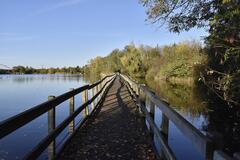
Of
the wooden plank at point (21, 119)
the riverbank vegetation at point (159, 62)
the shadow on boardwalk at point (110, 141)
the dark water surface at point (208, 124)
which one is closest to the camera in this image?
the wooden plank at point (21, 119)

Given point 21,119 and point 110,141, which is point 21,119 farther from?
point 110,141

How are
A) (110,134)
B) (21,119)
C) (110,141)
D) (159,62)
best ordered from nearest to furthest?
(21,119) → (110,141) → (110,134) → (159,62)

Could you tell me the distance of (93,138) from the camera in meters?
6.50

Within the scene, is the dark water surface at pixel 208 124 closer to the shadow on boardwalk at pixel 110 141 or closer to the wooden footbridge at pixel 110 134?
the wooden footbridge at pixel 110 134

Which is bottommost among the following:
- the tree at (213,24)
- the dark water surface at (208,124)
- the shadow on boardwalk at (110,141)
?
the dark water surface at (208,124)

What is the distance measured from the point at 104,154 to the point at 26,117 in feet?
7.28

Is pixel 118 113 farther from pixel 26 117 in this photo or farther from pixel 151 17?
pixel 26 117

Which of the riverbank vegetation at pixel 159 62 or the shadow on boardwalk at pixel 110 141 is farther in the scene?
the riverbank vegetation at pixel 159 62

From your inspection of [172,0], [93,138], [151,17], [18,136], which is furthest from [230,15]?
[18,136]

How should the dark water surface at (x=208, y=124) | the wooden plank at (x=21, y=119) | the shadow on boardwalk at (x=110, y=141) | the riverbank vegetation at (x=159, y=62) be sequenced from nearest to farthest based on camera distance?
the wooden plank at (x=21, y=119) < the shadow on boardwalk at (x=110, y=141) < the dark water surface at (x=208, y=124) < the riverbank vegetation at (x=159, y=62)

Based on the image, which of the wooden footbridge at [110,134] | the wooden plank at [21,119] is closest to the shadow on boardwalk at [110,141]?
the wooden footbridge at [110,134]

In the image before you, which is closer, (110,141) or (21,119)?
(21,119)

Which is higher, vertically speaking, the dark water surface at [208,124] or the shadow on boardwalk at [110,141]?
the shadow on boardwalk at [110,141]

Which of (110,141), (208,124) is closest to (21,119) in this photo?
(110,141)
